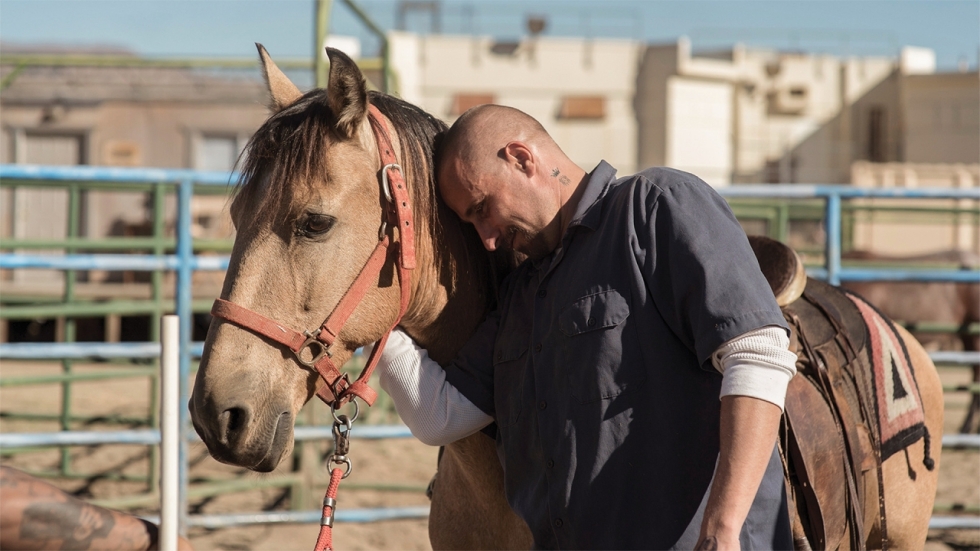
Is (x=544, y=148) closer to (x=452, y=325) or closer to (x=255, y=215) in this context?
(x=452, y=325)

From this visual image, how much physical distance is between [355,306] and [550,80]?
20702mm

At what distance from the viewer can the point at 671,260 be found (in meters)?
1.36

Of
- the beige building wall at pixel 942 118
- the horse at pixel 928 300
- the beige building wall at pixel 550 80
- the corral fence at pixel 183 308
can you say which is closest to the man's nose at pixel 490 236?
the corral fence at pixel 183 308

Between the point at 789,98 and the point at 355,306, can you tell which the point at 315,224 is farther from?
the point at 789,98

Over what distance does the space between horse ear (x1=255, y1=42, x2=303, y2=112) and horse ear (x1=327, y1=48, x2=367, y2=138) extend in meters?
0.27

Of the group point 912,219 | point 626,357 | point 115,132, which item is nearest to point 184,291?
point 626,357

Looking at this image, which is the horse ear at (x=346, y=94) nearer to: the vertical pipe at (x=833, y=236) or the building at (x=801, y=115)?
the vertical pipe at (x=833, y=236)

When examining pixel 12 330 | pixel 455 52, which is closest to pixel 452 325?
pixel 12 330

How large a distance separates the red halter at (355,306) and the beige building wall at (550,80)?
19963 mm

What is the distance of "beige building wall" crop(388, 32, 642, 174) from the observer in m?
21.3

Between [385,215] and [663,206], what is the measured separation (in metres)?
0.51

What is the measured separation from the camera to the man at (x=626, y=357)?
129cm

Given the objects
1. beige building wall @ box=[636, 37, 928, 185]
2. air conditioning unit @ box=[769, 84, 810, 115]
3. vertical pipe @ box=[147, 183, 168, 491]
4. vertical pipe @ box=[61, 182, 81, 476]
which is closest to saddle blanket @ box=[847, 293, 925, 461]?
vertical pipe @ box=[147, 183, 168, 491]

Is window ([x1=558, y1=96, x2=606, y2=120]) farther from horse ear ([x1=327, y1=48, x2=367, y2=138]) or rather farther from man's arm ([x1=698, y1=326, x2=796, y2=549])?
man's arm ([x1=698, y1=326, x2=796, y2=549])
